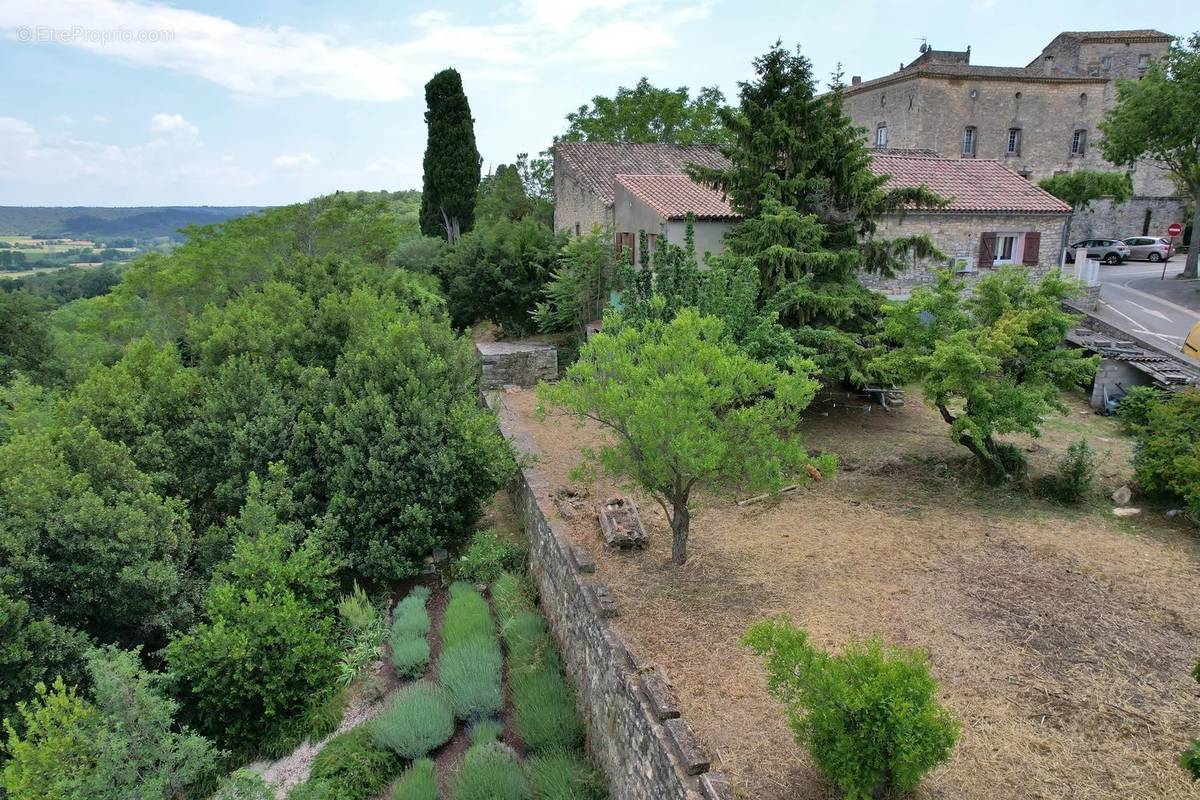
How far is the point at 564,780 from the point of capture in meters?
7.91

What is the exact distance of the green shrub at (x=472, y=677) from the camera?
9508 millimetres

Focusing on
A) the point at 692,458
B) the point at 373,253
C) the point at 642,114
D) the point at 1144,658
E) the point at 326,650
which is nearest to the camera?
the point at 1144,658

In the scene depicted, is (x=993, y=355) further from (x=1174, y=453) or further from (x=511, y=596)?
(x=511, y=596)

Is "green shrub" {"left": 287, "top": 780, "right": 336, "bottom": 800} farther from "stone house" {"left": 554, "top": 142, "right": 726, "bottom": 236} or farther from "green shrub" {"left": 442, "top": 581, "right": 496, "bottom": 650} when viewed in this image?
"stone house" {"left": 554, "top": 142, "right": 726, "bottom": 236}

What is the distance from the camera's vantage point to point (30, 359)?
25859mm

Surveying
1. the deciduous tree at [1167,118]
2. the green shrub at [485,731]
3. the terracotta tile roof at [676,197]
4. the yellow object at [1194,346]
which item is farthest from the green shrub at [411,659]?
the deciduous tree at [1167,118]

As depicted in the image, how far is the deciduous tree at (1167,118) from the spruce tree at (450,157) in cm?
2598

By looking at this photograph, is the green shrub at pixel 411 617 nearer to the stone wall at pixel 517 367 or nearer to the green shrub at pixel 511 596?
the green shrub at pixel 511 596

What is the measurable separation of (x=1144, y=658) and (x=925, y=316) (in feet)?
32.6

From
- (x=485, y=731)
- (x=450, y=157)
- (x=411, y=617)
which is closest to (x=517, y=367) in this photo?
(x=411, y=617)

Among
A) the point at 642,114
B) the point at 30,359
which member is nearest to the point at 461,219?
the point at 642,114

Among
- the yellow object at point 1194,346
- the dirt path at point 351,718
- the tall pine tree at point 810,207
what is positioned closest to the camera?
the dirt path at point 351,718

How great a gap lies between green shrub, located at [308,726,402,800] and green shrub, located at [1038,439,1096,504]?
34.8ft

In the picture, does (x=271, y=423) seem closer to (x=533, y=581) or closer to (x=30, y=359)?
(x=533, y=581)
